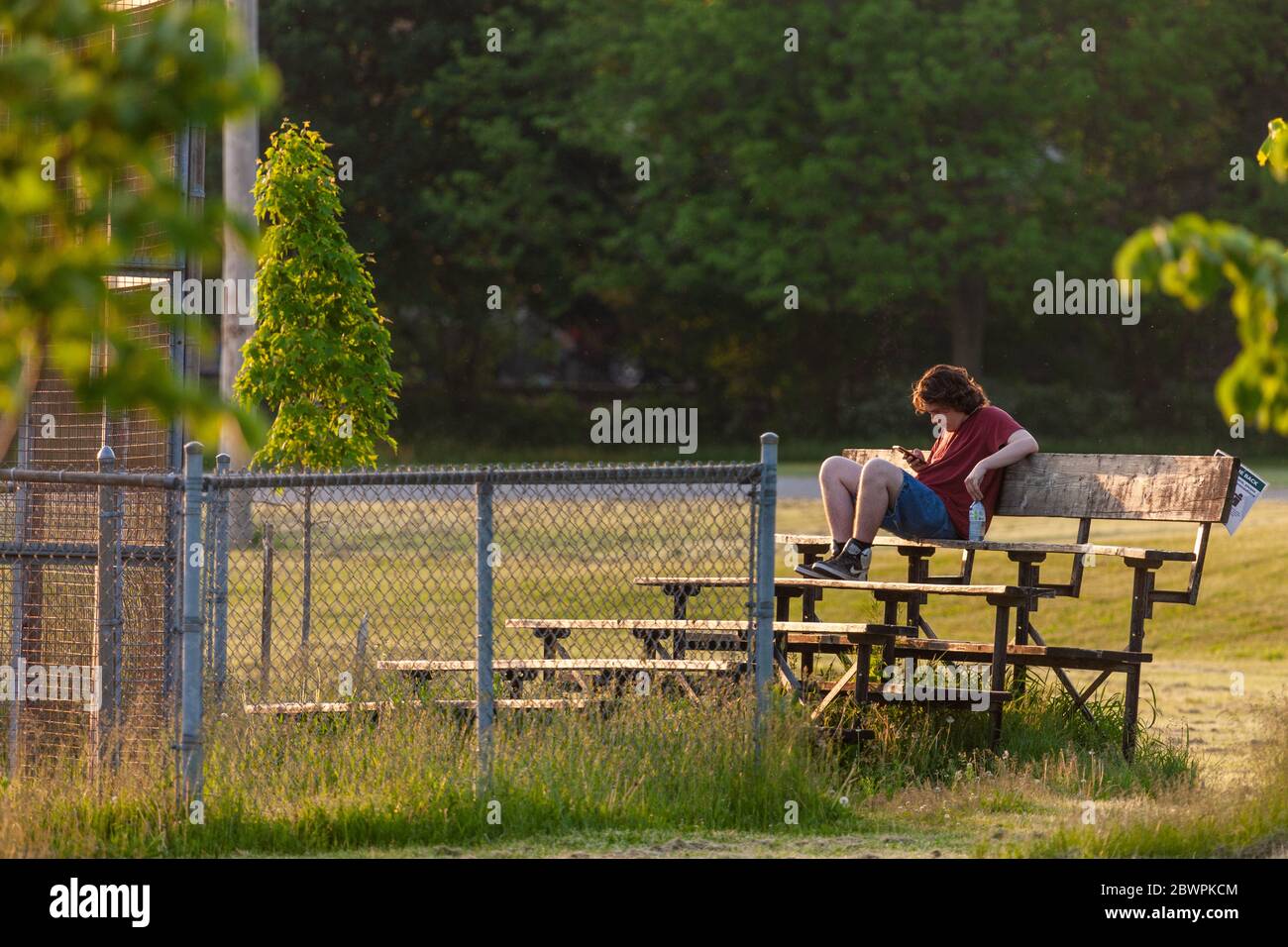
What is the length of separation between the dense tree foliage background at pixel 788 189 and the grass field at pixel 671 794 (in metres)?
28.9

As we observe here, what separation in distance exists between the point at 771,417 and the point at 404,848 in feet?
113

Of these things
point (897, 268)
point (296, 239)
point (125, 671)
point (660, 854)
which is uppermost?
point (897, 268)

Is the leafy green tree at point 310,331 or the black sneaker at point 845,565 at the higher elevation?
the leafy green tree at point 310,331

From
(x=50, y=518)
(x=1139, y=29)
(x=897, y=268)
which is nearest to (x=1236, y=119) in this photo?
(x=1139, y=29)

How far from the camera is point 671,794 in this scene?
8070mm

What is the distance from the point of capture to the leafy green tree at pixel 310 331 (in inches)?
455

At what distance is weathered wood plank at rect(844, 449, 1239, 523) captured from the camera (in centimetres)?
943

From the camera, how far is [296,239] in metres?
11.6

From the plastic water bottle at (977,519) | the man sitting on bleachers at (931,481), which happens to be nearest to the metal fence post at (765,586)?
the man sitting on bleachers at (931,481)

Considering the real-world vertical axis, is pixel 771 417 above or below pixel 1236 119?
below

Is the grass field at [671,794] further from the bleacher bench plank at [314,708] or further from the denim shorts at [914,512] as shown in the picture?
the denim shorts at [914,512]

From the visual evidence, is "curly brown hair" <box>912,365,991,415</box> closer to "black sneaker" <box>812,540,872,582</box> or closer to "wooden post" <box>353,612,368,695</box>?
"black sneaker" <box>812,540,872,582</box>

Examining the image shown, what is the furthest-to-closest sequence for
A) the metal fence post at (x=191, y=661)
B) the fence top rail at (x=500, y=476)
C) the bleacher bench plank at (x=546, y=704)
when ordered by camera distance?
1. the bleacher bench plank at (x=546, y=704)
2. the fence top rail at (x=500, y=476)
3. the metal fence post at (x=191, y=661)

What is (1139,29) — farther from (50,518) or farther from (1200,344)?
(50,518)
